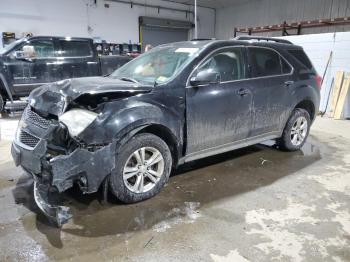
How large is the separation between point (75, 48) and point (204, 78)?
599 cm

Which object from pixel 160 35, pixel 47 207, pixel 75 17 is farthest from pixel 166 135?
pixel 160 35

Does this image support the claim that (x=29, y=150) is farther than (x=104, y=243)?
Yes

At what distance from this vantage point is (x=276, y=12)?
14984mm

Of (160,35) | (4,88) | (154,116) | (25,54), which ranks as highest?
(160,35)

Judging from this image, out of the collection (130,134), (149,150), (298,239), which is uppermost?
(130,134)

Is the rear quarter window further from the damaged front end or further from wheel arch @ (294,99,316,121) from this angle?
the damaged front end

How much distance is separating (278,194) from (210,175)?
2.73ft

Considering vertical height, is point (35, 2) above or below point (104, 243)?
above

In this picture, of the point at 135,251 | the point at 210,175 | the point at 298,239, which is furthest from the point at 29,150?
the point at 298,239

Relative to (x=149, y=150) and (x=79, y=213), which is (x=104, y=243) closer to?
(x=79, y=213)

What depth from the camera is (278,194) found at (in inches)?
129

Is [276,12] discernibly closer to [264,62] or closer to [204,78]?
[264,62]

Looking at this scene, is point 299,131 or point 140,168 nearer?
point 140,168

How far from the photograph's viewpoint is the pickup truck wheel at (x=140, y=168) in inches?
111
